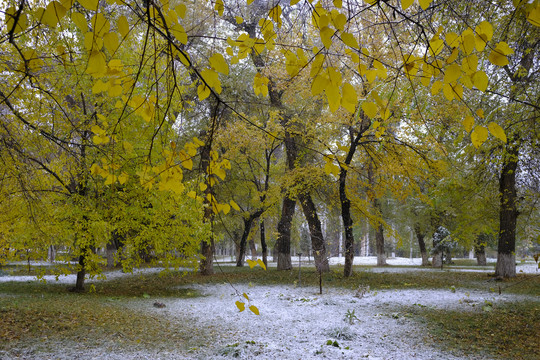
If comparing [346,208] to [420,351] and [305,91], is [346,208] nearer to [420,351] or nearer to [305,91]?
[305,91]

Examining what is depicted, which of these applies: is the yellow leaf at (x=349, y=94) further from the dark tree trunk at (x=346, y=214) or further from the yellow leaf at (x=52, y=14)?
the dark tree trunk at (x=346, y=214)

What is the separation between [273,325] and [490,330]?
3154mm

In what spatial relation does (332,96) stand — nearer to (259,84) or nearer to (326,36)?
(326,36)

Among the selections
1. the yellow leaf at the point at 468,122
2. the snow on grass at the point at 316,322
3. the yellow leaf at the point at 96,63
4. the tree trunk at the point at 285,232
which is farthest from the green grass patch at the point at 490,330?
the tree trunk at the point at 285,232

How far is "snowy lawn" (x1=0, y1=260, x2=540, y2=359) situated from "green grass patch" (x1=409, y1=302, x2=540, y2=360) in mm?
13

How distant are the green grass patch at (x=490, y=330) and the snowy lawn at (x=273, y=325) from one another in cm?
1

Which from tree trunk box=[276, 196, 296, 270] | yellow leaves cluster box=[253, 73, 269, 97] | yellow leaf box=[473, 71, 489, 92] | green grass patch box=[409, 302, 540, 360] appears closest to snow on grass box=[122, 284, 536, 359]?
green grass patch box=[409, 302, 540, 360]

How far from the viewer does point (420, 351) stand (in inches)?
162

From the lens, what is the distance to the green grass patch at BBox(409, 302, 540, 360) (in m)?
4.14

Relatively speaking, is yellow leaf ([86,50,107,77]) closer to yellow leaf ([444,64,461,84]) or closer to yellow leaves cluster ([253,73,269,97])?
yellow leaves cluster ([253,73,269,97])

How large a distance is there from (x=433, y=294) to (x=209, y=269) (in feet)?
25.7

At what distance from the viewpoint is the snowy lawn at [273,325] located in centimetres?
404

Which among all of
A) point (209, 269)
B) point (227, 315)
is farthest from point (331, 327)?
point (209, 269)

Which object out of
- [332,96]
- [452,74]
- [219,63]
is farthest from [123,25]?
[452,74]
